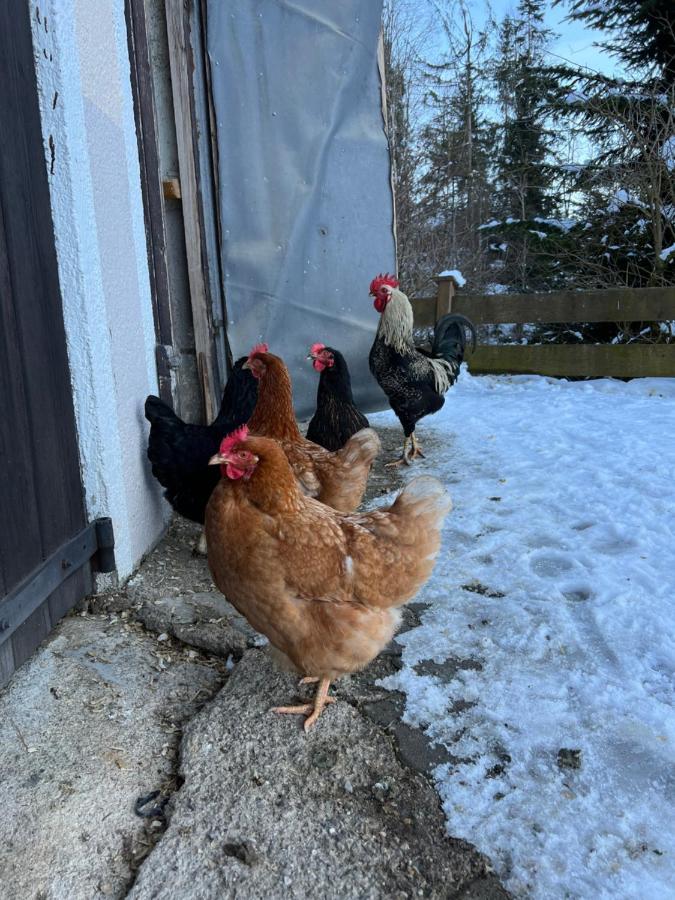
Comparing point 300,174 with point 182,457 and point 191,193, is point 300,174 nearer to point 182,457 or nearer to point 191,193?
point 191,193

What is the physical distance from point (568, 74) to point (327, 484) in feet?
36.0

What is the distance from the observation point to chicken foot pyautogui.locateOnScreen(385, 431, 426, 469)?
15.5ft

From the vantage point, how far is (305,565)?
6.00 ft

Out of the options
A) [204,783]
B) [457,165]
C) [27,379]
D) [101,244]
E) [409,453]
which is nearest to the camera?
[204,783]

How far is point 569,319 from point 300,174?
460 centimetres

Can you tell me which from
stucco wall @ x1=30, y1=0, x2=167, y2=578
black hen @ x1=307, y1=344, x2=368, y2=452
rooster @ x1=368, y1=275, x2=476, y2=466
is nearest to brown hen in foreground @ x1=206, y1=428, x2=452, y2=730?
stucco wall @ x1=30, y1=0, x2=167, y2=578

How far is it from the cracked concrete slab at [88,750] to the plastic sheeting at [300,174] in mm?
2798

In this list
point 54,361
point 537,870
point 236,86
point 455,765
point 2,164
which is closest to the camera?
point 537,870

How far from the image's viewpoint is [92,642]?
217 centimetres

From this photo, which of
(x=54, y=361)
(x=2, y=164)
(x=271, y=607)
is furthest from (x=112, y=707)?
(x=2, y=164)

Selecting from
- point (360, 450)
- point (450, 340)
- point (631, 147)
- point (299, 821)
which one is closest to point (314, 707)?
point (299, 821)

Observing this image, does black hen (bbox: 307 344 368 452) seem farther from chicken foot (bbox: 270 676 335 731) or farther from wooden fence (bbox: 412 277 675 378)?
wooden fence (bbox: 412 277 675 378)

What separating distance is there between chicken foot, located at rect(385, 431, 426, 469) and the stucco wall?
232 cm

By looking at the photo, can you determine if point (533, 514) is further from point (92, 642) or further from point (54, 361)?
point (54, 361)
